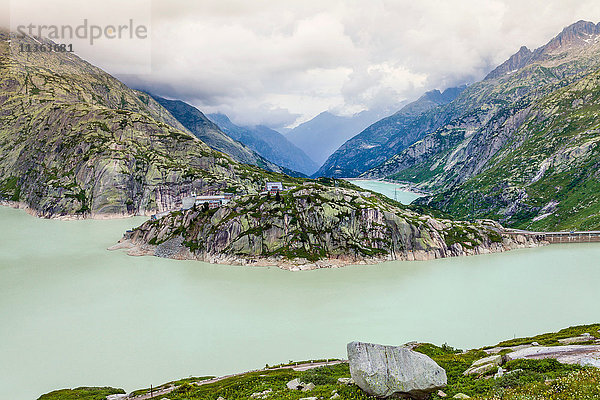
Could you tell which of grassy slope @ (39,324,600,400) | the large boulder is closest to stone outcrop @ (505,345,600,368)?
grassy slope @ (39,324,600,400)

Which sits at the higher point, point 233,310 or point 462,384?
point 462,384

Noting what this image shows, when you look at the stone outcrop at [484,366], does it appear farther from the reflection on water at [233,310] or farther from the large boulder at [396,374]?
the reflection on water at [233,310]

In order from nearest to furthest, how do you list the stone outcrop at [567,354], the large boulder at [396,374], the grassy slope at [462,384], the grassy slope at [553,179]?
1. the grassy slope at [462,384]
2. the large boulder at [396,374]
3. the stone outcrop at [567,354]
4. the grassy slope at [553,179]

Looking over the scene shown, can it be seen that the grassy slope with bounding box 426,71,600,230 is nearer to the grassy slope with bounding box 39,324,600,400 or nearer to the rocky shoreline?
the rocky shoreline

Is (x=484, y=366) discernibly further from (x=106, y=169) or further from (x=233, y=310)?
(x=106, y=169)

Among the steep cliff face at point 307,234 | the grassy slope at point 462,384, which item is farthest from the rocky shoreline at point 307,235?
the grassy slope at point 462,384

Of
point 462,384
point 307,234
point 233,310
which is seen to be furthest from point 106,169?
point 462,384

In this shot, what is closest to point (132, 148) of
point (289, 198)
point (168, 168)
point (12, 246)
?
point (168, 168)

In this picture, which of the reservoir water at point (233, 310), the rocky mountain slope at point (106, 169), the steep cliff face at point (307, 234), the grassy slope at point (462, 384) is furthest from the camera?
the rocky mountain slope at point (106, 169)
